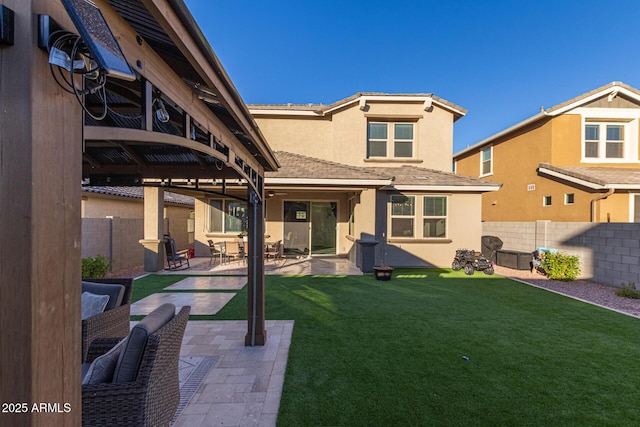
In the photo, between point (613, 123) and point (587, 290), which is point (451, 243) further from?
point (613, 123)

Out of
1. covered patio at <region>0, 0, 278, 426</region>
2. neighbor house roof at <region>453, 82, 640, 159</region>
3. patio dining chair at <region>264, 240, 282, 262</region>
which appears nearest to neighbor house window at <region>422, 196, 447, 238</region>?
patio dining chair at <region>264, 240, 282, 262</region>

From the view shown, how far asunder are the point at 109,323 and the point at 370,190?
7.68 meters

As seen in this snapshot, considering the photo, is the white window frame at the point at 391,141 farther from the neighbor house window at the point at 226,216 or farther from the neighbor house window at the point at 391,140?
the neighbor house window at the point at 226,216

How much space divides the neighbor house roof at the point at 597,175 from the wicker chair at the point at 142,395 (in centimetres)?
1376

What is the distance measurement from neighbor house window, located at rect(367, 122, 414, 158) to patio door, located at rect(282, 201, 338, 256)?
9.60ft

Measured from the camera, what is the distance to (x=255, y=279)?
449cm

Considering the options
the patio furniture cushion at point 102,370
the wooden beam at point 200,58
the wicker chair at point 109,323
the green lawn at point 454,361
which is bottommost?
the green lawn at point 454,361

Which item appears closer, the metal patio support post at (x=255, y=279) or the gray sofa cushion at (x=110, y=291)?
the gray sofa cushion at (x=110, y=291)

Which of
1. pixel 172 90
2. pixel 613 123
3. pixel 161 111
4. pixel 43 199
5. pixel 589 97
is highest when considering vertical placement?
pixel 589 97

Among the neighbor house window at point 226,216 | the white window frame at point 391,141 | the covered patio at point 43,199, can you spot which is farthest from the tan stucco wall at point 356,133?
the covered patio at point 43,199

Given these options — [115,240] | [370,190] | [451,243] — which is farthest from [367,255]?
[115,240]

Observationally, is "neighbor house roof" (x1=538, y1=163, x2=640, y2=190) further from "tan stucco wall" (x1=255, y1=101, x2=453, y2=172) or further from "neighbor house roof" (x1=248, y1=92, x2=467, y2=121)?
"neighbor house roof" (x1=248, y1=92, x2=467, y2=121)

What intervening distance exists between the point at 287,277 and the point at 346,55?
14.4 meters

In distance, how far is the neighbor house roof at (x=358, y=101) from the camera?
11625mm
